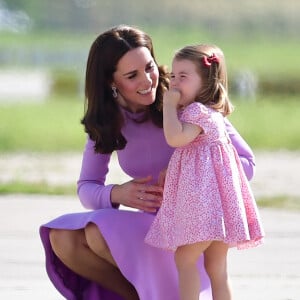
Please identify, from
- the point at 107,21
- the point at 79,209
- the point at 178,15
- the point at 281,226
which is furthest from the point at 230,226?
the point at 178,15

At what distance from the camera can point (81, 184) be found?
5535 millimetres

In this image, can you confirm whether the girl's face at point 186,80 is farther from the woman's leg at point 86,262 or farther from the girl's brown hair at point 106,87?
the woman's leg at point 86,262

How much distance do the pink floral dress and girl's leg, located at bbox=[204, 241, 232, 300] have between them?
0.13 metres

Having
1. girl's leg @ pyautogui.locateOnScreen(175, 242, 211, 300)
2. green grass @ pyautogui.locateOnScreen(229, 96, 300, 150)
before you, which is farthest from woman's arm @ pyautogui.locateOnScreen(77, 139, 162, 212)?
green grass @ pyautogui.locateOnScreen(229, 96, 300, 150)

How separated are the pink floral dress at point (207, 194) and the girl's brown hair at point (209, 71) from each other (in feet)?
0.19

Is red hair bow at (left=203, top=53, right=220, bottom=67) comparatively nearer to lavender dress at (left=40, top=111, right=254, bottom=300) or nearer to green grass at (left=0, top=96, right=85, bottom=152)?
lavender dress at (left=40, top=111, right=254, bottom=300)

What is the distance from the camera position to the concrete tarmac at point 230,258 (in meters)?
6.16

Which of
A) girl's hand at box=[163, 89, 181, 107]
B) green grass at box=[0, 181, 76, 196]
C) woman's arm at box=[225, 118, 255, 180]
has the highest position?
girl's hand at box=[163, 89, 181, 107]

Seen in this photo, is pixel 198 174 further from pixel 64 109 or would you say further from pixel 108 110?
pixel 64 109

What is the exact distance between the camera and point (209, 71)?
16.2 ft

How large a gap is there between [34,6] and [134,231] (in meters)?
80.5

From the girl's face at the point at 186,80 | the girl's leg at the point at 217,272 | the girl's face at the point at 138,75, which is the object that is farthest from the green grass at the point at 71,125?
the girl's face at the point at 186,80

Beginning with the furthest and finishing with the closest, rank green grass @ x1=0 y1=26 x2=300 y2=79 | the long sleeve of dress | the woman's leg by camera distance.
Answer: green grass @ x1=0 y1=26 x2=300 y2=79
the long sleeve of dress
the woman's leg

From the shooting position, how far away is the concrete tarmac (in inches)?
243
